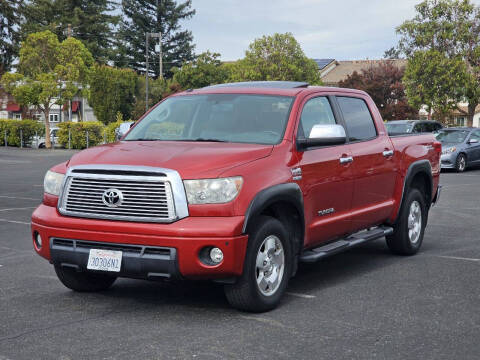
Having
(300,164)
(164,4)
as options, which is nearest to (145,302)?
(300,164)

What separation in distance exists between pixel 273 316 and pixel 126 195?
144cm

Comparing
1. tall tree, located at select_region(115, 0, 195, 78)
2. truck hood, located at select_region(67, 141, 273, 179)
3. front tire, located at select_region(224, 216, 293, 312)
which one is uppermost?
tall tree, located at select_region(115, 0, 195, 78)

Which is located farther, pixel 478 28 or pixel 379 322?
pixel 478 28

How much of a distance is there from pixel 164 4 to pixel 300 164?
77811mm

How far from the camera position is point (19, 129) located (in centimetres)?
4412

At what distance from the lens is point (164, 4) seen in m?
81.1

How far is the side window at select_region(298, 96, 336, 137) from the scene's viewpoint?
6561mm

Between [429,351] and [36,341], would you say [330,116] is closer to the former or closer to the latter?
[429,351]

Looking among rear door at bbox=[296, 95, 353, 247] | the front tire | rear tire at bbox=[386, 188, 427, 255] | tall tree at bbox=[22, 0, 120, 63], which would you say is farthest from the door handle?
tall tree at bbox=[22, 0, 120, 63]

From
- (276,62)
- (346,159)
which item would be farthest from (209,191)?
(276,62)

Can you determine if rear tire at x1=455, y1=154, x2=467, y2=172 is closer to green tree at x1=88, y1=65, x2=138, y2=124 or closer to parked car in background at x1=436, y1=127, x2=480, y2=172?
parked car in background at x1=436, y1=127, x2=480, y2=172

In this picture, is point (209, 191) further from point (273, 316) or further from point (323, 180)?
point (323, 180)

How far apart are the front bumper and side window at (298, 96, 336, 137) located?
149cm

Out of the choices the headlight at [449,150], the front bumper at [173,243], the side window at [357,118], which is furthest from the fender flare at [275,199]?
the headlight at [449,150]
